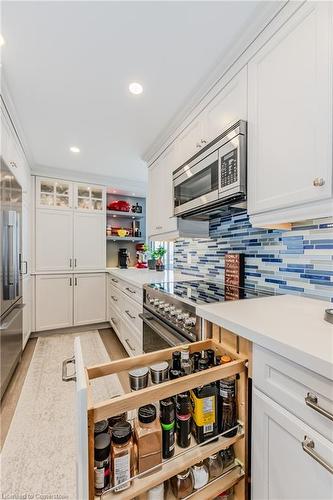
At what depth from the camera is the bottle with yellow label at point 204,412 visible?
80 cm

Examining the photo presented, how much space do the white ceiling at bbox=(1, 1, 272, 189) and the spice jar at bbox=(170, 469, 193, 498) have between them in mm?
1966

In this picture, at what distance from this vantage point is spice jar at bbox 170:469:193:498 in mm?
777

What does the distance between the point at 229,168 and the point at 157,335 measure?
121 cm

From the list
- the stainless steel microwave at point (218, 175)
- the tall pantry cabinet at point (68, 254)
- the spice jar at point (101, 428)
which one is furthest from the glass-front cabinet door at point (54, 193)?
the spice jar at point (101, 428)

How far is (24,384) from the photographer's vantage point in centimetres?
202

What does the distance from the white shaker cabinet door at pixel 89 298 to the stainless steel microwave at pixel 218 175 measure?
223 centimetres

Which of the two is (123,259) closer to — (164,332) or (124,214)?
(124,214)

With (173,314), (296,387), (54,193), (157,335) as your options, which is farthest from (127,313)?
(54,193)

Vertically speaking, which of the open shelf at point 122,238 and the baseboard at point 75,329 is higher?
the open shelf at point 122,238

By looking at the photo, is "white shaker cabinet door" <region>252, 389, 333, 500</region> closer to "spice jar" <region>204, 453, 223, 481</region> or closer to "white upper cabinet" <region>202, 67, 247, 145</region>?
"spice jar" <region>204, 453, 223, 481</region>

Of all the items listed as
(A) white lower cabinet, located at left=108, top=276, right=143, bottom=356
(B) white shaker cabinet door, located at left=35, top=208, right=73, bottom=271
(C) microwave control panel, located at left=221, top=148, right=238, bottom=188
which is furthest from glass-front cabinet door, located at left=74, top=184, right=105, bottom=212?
(C) microwave control panel, located at left=221, top=148, right=238, bottom=188

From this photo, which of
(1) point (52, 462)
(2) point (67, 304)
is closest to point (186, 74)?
(1) point (52, 462)

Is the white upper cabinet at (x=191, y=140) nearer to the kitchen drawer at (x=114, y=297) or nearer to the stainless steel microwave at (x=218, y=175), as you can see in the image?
the stainless steel microwave at (x=218, y=175)

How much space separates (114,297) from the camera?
3166 millimetres
